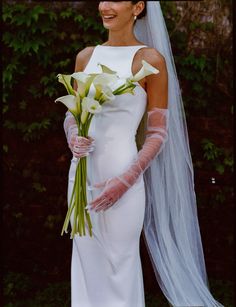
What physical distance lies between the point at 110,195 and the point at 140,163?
22 centimetres

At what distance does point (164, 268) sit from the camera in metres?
3.13

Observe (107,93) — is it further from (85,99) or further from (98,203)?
(98,203)

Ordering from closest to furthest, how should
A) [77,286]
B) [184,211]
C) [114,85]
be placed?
[114,85]
[77,286]
[184,211]

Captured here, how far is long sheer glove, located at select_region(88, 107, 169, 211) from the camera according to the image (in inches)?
108

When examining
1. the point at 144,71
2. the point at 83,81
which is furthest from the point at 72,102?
the point at 144,71

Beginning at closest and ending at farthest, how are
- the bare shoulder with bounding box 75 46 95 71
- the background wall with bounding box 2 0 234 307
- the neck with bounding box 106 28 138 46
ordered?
1. the neck with bounding box 106 28 138 46
2. the bare shoulder with bounding box 75 46 95 71
3. the background wall with bounding box 2 0 234 307

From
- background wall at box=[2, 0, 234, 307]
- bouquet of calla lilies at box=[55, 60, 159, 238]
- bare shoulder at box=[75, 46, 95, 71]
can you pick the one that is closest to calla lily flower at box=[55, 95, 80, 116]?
bouquet of calla lilies at box=[55, 60, 159, 238]

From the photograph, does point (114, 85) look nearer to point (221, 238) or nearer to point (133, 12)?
point (133, 12)

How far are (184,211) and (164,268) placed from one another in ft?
1.10

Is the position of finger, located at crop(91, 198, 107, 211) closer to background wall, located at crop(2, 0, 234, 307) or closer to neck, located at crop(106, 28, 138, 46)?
neck, located at crop(106, 28, 138, 46)

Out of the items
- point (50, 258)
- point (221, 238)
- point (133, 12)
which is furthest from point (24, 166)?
point (133, 12)

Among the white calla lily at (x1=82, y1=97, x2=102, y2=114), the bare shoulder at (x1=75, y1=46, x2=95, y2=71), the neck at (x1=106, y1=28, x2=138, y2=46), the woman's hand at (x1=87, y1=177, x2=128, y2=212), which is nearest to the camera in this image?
the white calla lily at (x1=82, y1=97, x2=102, y2=114)

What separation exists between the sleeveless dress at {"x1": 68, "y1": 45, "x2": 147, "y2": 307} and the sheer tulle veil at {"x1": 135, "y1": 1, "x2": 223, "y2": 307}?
0.23 meters

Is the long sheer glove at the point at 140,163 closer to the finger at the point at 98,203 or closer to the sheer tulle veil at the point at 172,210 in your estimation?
the finger at the point at 98,203
